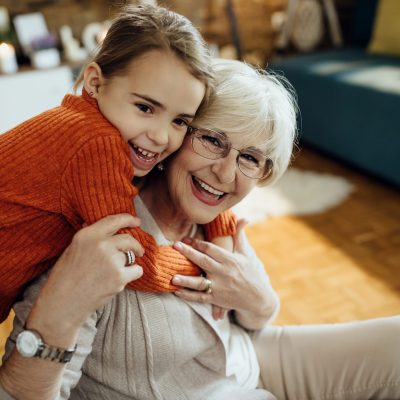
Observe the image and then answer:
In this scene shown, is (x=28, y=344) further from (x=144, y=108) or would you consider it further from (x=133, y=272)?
(x=144, y=108)

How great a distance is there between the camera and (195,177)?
1039 millimetres

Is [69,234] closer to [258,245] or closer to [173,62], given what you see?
[173,62]

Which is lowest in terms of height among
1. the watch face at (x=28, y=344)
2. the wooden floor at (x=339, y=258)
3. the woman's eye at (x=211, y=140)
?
the wooden floor at (x=339, y=258)

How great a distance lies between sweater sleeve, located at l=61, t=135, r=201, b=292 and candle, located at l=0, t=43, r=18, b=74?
265 centimetres

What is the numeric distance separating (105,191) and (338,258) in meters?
1.68

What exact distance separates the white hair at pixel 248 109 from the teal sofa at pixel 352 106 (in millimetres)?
1884

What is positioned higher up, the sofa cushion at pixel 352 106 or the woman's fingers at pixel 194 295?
the woman's fingers at pixel 194 295

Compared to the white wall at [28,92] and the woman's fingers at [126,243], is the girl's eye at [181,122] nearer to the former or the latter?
the woman's fingers at [126,243]

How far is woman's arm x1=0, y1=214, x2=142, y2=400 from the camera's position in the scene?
2.35 feet

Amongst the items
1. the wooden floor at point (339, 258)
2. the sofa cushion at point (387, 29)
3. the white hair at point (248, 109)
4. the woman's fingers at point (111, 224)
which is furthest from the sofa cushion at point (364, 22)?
the woman's fingers at point (111, 224)

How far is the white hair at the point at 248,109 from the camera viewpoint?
994mm

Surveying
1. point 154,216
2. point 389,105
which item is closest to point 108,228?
point 154,216

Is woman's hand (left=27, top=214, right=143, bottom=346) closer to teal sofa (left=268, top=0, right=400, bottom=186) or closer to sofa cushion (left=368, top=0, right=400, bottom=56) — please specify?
teal sofa (left=268, top=0, right=400, bottom=186)

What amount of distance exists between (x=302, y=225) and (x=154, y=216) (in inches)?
64.8
